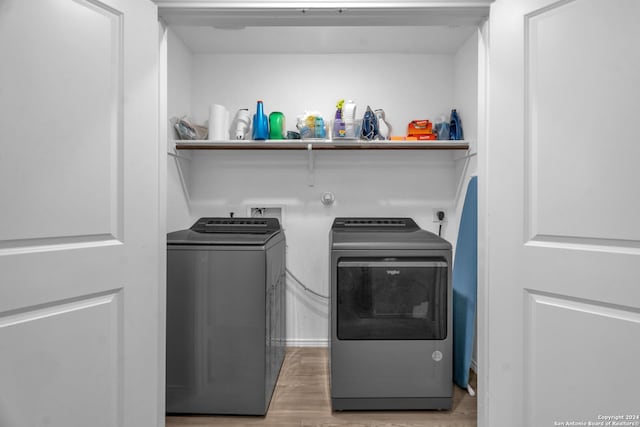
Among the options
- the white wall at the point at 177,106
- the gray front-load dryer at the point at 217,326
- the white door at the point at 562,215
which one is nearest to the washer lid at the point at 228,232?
the gray front-load dryer at the point at 217,326

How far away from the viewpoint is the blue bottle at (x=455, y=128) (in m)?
2.31

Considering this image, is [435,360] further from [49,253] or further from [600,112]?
[49,253]

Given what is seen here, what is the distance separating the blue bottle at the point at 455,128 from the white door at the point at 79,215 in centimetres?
191

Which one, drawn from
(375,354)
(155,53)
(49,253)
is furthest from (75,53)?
(375,354)

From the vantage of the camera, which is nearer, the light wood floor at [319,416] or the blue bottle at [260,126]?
the light wood floor at [319,416]

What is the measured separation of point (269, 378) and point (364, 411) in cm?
54

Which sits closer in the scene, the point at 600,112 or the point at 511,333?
the point at 600,112

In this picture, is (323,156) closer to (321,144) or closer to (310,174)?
(310,174)

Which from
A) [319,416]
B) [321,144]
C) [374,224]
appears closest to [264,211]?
[321,144]

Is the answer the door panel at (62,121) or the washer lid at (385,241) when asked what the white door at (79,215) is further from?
the washer lid at (385,241)

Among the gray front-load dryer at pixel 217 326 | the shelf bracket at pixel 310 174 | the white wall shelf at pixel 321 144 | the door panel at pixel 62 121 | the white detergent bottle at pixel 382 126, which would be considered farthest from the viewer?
the shelf bracket at pixel 310 174

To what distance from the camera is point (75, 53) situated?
40.9 inches

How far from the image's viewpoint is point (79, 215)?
1.06 metres

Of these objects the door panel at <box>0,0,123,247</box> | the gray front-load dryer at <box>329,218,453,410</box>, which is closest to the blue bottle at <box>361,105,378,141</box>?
the gray front-load dryer at <box>329,218,453,410</box>
